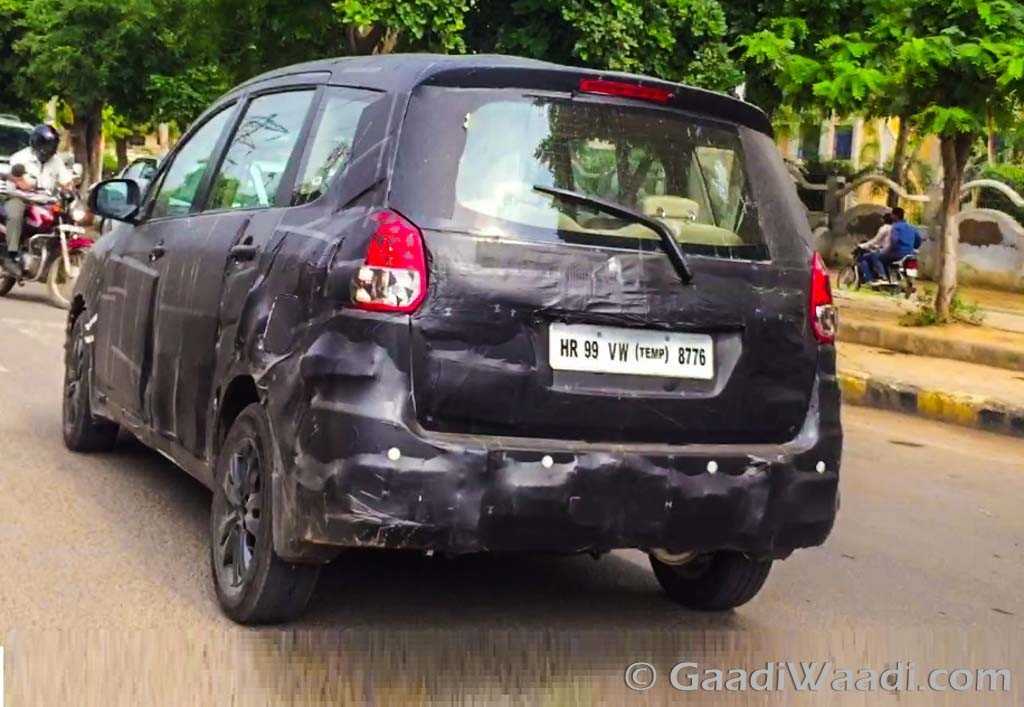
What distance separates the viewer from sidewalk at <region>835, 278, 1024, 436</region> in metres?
11.2

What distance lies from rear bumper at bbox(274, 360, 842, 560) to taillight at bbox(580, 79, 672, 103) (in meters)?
1.08

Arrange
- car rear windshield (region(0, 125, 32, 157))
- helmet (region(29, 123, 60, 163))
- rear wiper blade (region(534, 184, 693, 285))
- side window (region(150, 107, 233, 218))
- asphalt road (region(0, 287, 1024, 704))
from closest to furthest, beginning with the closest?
1. asphalt road (region(0, 287, 1024, 704))
2. rear wiper blade (region(534, 184, 693, 285))
3. side window (region(150, 107, 233, 218))
4. helmet (region(29, 123, 60, 163))
5. car rear windshield (region(0, 125, 32, 157))

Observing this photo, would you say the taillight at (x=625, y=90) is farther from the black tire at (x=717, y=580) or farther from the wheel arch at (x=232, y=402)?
the black tire at (x=717, y=580)

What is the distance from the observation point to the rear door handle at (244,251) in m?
4.70

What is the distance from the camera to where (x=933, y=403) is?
11.4m

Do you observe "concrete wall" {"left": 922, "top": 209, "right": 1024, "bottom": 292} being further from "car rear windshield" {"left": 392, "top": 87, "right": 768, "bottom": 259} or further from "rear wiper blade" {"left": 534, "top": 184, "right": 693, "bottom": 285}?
Answer: "rear wiper blade" {"left": 534, "top": 184, "right": 693, "bottom": 285}

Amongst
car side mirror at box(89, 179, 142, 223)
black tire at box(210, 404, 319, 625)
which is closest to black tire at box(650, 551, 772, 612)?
black tire at box(210, 404, 319, 625)

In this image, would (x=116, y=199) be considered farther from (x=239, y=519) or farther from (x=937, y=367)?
(x=937, y=367)

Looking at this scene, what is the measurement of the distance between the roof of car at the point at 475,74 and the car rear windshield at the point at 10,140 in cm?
1995

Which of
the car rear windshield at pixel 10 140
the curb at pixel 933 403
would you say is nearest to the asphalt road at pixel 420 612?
the curb at pixel 933 403

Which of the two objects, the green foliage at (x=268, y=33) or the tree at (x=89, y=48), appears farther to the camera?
the tree at (x=89, y=48)

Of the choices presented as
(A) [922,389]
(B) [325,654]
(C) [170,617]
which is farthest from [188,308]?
(A) [922,389]

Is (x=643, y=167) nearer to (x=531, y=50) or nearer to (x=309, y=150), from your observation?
(x=309, y=150)

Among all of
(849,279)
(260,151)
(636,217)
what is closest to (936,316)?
(849,279)
